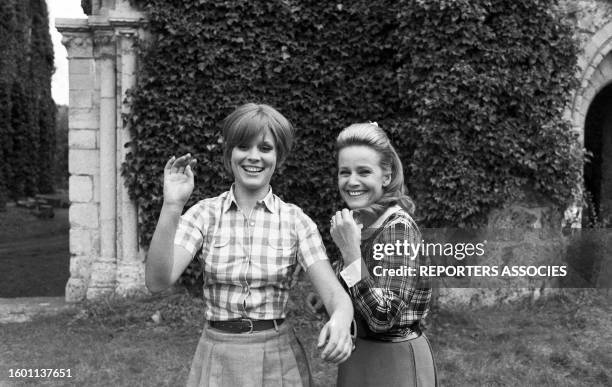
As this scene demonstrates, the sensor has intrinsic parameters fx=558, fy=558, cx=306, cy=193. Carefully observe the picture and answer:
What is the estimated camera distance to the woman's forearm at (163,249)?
5.32 feet

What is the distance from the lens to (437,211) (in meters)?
5.51

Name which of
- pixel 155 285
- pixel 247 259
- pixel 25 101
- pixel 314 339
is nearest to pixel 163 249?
pixel 155 285

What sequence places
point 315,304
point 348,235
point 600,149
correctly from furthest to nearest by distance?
point 600,149 → point 315,304 → point 348,235

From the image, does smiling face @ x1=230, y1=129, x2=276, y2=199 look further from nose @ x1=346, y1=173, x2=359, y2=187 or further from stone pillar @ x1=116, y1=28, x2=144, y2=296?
stone pillar @ x1=116, y1=28, x2=144, y2=296

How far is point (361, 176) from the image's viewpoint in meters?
1.99

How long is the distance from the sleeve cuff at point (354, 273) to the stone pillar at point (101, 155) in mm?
4576

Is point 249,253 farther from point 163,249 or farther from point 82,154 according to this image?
point 82,154

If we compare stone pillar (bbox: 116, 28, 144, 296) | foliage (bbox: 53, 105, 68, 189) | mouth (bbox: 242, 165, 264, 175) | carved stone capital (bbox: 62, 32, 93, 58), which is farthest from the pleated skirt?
foliage (bbox: 53, 105, 68, 189)

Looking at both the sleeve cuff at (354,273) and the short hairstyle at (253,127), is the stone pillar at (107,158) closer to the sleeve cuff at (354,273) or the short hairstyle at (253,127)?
the short hairstyle at (253,127)

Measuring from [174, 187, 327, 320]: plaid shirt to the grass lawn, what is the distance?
7.86 ft

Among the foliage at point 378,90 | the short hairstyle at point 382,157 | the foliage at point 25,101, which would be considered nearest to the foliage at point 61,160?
the foliage at point 25,101

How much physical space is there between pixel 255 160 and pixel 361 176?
0.41 metres

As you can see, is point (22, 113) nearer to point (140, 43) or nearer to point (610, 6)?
point (140, 43)

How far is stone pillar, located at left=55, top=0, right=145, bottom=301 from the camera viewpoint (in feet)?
19.4
